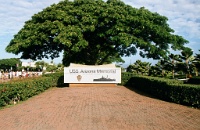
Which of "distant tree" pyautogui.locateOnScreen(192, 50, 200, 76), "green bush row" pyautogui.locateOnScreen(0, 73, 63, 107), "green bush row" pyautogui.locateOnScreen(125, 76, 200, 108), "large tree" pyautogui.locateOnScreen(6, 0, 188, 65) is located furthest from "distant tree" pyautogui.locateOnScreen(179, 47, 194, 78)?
"green bush row" pyautogui.locateOnScreen(0, 73, 63, 107)

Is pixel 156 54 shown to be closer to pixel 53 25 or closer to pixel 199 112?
pixel 53 25

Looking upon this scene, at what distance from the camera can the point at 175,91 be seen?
13.5 meters

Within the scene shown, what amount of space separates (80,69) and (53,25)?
487 centimetres

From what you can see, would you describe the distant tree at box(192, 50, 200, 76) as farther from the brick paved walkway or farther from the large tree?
the brick paved walkway

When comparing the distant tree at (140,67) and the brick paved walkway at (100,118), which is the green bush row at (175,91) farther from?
the distant tree at (140,67)

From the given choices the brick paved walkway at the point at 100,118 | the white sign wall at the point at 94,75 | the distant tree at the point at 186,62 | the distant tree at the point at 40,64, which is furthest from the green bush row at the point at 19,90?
the distant tree at the point at 40,64

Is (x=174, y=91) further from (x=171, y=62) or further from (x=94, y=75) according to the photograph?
(x=171, y=62)

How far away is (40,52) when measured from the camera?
96.4ft

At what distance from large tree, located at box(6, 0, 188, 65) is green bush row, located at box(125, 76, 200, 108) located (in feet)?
24.3

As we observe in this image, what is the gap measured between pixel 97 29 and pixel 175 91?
13971mm

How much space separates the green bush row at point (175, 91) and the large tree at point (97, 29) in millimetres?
7411

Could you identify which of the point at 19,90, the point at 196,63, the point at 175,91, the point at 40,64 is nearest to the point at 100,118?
the point at 175,91

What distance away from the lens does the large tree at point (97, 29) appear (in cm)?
2405

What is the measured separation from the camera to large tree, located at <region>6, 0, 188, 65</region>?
24047mm
